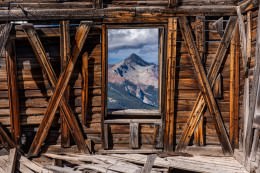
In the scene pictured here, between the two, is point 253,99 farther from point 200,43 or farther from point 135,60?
point 135,60

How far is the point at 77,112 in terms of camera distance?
312 inches

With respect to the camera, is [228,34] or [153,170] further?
[228,34]

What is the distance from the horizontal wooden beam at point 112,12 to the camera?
738 cm

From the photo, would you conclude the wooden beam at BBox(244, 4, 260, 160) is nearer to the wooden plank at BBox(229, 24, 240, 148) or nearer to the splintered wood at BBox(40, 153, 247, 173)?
the splintered wood at BBox(40, 153, 247, 173)

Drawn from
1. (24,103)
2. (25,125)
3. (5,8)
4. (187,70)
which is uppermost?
(5,8)

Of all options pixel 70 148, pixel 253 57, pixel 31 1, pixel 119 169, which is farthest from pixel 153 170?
pixel 31 1

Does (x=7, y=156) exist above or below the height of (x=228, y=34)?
below

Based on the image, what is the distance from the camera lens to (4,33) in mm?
7324

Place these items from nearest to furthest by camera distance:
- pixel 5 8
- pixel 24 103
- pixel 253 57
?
pixel 253 57 → pixel 5 8 → pixel 24 103

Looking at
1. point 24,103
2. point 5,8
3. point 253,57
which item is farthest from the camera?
point 24,103

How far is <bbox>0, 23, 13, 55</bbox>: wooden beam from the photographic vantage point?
7262 millimetres

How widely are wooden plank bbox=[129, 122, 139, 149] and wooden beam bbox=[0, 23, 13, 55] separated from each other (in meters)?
3.68

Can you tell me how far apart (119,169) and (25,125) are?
9.23ft

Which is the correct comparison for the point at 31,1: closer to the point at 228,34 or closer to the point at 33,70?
the point at 33,70
